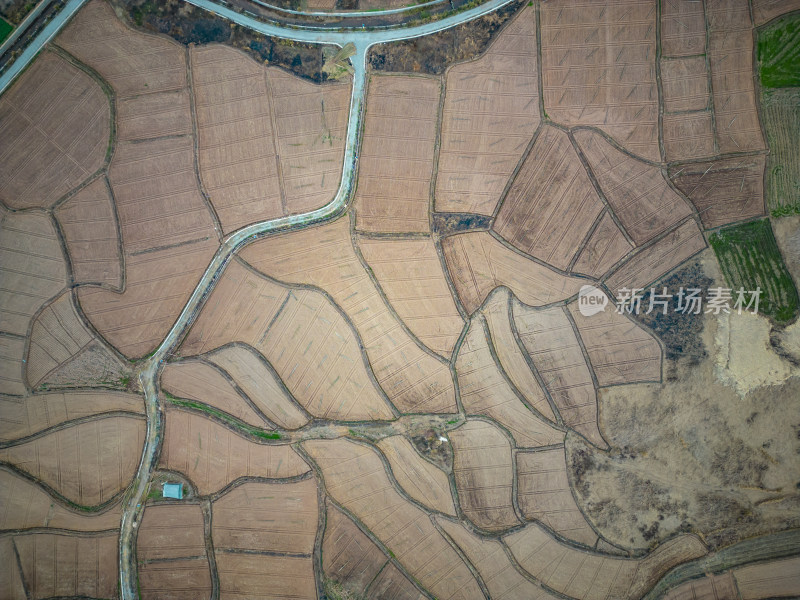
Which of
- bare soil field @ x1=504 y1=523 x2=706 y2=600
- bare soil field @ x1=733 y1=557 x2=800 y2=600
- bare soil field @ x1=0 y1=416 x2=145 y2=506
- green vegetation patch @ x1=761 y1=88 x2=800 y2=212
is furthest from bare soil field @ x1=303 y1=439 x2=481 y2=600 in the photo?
green vegetation patch @ x1=761 y1=88 x2=800 y2=212

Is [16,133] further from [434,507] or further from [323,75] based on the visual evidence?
[434,507]

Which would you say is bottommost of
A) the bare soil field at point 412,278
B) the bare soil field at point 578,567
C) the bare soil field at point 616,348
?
the bare soil field at point 578,567

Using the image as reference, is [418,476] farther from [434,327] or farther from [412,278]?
[412,278]

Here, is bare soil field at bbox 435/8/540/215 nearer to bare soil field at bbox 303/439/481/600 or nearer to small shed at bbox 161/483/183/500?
bare soil field at bbox 303/439/481/600

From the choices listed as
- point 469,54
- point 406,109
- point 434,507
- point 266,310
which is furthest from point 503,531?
point 469,54

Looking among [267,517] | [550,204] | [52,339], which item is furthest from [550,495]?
[52,339]

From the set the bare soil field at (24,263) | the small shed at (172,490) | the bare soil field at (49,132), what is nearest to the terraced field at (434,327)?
the small shed at (172,490)

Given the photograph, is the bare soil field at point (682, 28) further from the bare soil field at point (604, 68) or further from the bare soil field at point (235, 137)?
the bare soil field at point (235, 137)
